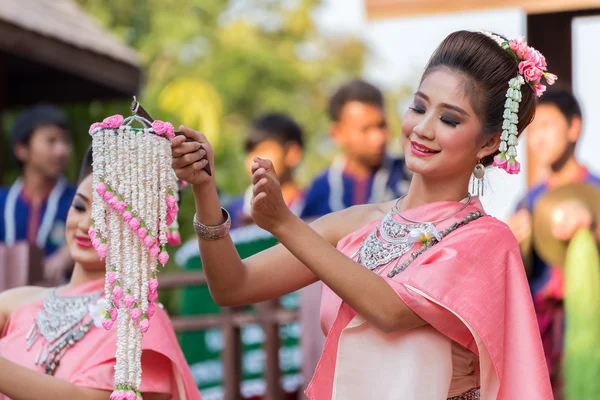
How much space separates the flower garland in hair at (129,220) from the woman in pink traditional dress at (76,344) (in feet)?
0.92

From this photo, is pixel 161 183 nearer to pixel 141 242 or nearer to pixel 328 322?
pixel 141 242

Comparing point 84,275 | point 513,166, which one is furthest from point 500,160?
point 84,275

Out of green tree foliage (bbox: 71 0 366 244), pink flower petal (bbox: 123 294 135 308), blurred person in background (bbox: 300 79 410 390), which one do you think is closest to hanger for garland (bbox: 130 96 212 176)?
pink flower petal (bbox: 123 294 135 308)

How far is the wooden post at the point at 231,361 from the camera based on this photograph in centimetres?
520

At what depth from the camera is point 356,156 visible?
547 centimetres

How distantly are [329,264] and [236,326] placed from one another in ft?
9.65

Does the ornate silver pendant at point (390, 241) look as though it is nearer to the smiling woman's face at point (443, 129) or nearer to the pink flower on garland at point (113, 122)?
the smiling woman's face at point (443, 129)

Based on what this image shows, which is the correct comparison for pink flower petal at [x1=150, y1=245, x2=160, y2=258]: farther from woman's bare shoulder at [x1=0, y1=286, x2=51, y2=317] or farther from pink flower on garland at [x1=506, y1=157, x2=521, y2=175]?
pink flower on garland at [x1=506, y1=157, x2=521, y2=175]

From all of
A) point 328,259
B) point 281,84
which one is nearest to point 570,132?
point 328,259

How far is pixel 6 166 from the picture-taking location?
7938 mm

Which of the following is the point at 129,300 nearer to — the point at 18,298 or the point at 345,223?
the point at 345,223

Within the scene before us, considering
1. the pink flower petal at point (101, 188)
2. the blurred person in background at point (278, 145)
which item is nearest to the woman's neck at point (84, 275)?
the pink flower petal at point (101, 188)

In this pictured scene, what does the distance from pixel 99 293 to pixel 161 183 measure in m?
0.60

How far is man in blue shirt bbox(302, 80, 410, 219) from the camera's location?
17.8ft
